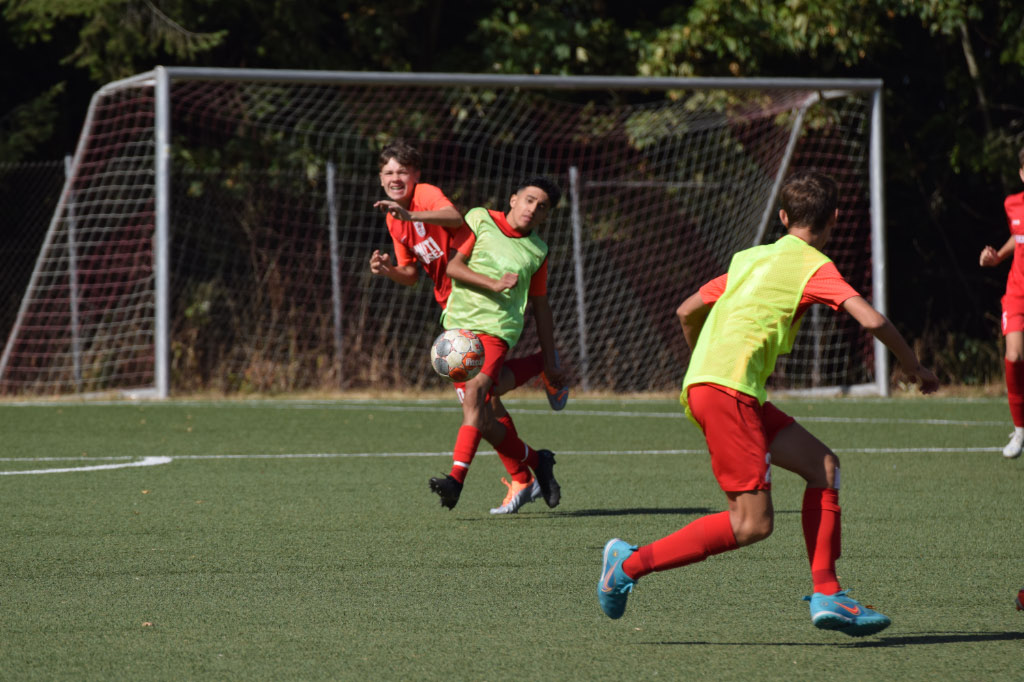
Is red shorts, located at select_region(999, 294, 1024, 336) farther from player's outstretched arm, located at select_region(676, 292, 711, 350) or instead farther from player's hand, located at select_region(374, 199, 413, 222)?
player's outstretched arm, located at select_region(676, 292, 711, 350)

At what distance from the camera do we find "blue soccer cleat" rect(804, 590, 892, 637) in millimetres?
4105

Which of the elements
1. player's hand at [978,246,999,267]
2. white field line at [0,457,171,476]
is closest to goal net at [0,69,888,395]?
player's hand at [978,246,999,267]

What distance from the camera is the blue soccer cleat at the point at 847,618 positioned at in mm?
4105

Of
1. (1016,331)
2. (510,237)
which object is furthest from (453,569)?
(1016,331)

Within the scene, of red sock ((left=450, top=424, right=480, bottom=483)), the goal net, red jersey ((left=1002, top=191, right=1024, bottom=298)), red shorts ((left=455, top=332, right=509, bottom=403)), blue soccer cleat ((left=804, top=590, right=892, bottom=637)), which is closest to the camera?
blue soccer cleat ((left=804, top=590, right=892, bottom=637))

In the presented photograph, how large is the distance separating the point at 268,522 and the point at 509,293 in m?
1.56

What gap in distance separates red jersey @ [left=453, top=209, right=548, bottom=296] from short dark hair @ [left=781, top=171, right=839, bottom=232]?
9.08 ft

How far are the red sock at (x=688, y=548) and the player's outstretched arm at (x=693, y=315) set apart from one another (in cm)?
56

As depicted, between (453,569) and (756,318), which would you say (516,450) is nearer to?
(453,569)

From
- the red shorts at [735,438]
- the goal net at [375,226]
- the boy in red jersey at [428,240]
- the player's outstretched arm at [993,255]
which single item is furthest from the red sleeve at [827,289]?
the goal net at [375,226]

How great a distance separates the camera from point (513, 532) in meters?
6.38

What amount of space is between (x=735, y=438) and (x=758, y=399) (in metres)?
0.16

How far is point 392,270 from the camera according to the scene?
7.17m

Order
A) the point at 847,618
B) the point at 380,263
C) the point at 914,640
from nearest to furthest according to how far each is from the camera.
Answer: the point at 847,618 < the point at 914,640 < the point at 380,263
